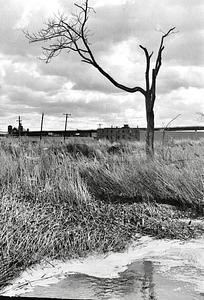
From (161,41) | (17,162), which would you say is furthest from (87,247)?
(161,41)

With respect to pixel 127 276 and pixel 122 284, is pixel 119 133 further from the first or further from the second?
pixel 122 284

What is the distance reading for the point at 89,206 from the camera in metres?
7.43

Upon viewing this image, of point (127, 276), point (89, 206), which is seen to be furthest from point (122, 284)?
point (89, 206)

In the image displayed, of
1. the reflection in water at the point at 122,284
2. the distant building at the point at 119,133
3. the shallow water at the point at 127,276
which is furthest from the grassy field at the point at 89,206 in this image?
the distant building at the point at 119,133

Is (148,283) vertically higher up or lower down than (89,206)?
lower down

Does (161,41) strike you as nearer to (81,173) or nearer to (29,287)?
(81,173)

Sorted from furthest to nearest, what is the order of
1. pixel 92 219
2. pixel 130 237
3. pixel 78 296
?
pixel 92 219
pixel 130 237
pixel 78 296

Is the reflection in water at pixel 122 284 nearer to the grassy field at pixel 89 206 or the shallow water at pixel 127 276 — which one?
the shallow water at pixel 127 276

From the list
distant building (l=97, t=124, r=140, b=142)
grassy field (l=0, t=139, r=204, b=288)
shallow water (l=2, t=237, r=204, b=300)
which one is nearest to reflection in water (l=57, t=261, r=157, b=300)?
shallow water (l=2, t=237, r=204, b=300)

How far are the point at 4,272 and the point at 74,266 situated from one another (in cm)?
99

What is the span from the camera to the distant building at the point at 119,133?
37312 millimetres

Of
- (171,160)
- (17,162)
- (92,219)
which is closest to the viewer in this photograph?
(92,219)

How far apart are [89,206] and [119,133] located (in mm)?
31134

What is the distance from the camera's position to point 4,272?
4.72 meters
